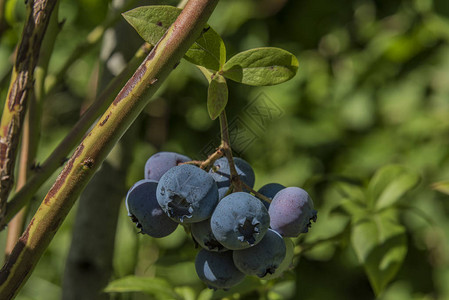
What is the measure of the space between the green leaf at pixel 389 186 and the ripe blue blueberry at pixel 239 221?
23.5 inches

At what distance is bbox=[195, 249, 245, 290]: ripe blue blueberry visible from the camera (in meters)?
0.60

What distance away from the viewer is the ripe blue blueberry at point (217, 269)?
60 centimetres

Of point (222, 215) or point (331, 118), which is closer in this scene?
point (222, 215)

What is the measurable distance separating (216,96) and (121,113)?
12cm

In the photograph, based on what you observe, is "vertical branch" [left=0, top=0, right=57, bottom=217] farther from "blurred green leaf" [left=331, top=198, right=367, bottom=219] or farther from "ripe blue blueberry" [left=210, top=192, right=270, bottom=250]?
"blurred green leaf" [left=331, top=198, right=367, bottom=219]

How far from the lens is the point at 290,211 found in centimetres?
57

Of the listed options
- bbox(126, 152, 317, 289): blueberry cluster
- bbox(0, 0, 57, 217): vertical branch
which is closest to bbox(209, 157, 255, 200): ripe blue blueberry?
bbox(126, 152, 317, 289): blueberry cluster

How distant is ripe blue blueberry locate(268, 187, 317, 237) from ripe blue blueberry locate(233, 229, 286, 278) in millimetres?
13

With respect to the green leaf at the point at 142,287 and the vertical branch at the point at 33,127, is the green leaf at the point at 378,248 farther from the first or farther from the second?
the vertical branch at the point at 33,127

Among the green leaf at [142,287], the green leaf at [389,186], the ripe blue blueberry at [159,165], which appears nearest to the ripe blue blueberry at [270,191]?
the ripe blue blueberry at [159,165]

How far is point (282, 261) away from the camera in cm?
59

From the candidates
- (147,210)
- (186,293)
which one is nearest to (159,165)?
(147,210)

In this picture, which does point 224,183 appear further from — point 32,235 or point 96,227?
point 96,227

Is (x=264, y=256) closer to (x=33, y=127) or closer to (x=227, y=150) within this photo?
(x=227, y=150)
